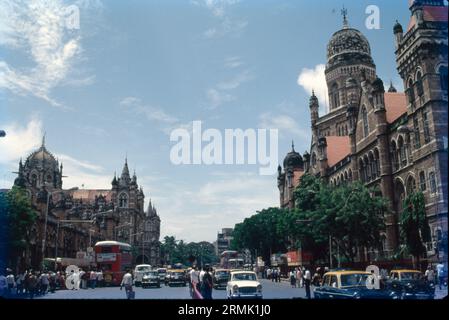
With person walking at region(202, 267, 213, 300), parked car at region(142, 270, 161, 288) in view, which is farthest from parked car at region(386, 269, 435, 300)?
parked car at region(142, 270, 161, 288)

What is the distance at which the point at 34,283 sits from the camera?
2770 centimetres

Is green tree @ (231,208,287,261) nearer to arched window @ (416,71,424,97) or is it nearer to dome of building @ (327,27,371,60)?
dome of building @ (327,27,371,60)

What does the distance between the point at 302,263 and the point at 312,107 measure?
36.3 meters

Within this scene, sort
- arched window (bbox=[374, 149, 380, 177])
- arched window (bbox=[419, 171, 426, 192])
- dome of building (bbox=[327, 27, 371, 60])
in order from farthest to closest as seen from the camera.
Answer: dome of building (bbox=[327, 27, 371, 60]) → arched window (bbox=[374, 149, 380, 177]) → arched window (bbox=[419, 171, 426, 192])

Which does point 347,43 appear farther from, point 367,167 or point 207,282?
point 207,282

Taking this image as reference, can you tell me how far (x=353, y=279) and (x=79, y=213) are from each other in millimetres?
81001

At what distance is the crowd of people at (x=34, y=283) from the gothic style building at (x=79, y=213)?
38.4ft

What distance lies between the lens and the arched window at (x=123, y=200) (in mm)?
108119

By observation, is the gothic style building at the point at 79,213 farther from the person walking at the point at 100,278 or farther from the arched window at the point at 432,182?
the arched window at the point at 432,182

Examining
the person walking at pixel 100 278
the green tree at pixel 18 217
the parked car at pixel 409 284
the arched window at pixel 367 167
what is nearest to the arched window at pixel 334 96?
the arched window at pixel 367 167

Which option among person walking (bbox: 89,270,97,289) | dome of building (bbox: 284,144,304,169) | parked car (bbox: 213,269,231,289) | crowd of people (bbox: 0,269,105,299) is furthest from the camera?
dome of building (bbox: 284,144,304,169)

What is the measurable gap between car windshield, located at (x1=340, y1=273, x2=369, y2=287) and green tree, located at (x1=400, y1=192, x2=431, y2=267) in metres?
19.6

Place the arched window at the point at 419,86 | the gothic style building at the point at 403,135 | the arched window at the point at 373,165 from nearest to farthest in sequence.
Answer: the gothic style building at the point at 403,135
the arched window at the point at 419,86
the arched window at the point at 373,165

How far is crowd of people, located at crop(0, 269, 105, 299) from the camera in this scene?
2405cm
